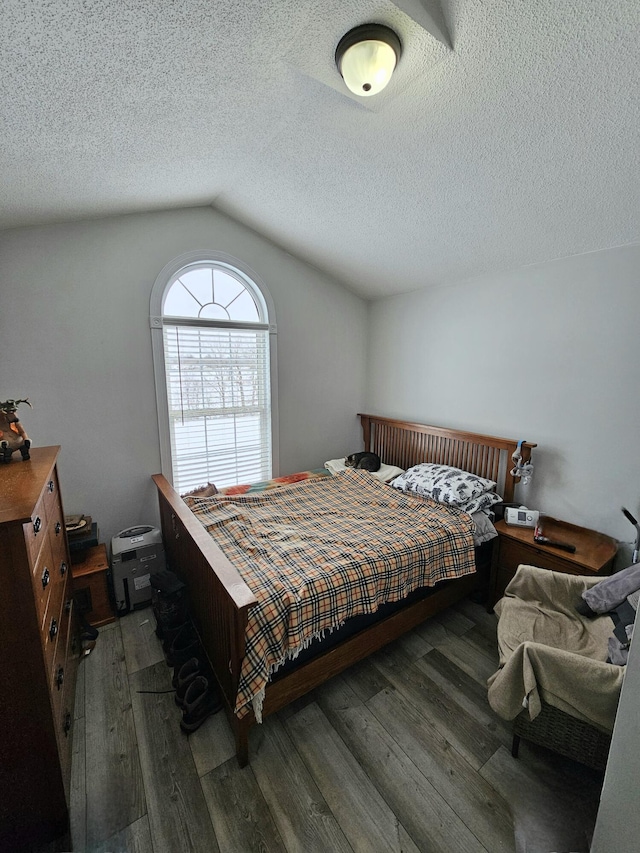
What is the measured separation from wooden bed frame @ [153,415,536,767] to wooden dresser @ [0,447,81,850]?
0.57 metres

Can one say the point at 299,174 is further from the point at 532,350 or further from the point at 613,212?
the point at 532,350

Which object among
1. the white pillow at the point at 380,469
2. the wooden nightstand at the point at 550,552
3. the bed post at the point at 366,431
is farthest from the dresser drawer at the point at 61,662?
the bed post at the point at 366,431

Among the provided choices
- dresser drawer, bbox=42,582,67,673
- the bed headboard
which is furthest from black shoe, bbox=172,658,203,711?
the bed headboard

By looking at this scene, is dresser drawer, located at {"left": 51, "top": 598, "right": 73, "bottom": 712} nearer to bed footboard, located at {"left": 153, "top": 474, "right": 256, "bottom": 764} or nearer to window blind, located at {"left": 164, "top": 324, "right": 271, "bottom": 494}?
bed footboard, located at {"left": 153, "top": 474, "right": 256, "bottom": 764}

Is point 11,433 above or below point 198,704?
above

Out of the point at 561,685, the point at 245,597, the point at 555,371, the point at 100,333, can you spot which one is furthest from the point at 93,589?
the point at 555,371

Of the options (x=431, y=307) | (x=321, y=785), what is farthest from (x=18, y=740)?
(x=431, y=307)

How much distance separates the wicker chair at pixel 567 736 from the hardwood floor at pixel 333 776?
0.47 feet

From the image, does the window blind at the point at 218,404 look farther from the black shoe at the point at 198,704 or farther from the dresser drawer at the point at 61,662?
the black shoe at the point at 198,704

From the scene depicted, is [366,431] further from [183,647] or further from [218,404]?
[183,647]

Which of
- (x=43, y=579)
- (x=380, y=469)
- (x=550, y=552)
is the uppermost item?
(x=43, y=579)

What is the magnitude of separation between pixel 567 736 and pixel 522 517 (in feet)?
3.84

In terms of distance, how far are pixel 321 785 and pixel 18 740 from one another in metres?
1.05

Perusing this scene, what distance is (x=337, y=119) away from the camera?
159 centimetres
